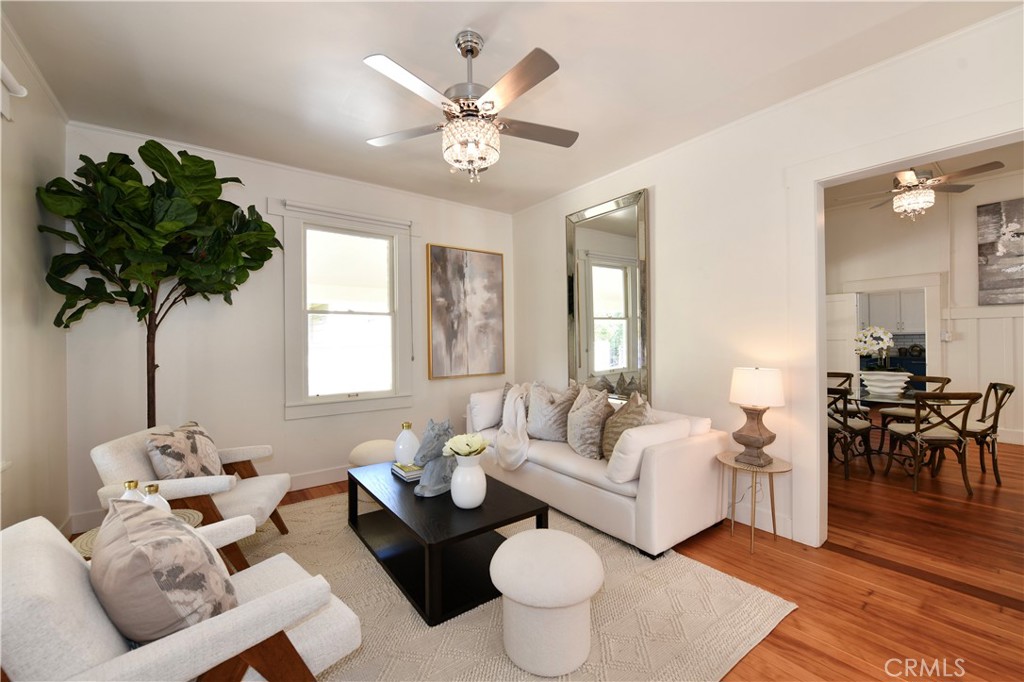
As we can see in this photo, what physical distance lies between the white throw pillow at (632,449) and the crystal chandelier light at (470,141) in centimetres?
179

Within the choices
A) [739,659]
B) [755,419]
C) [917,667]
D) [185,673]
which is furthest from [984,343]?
[185,673]

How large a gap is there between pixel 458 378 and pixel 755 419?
9.94 feet

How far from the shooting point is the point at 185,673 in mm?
1052

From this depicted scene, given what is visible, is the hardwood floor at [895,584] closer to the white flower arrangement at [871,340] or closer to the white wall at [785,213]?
the white wall at [785,213]

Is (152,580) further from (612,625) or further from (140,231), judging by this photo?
(140,231)

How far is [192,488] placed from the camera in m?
2.25

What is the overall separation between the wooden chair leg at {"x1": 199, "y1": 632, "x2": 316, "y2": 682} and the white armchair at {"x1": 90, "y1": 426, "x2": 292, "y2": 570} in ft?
4.04

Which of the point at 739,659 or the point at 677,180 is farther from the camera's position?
the point at 677,180

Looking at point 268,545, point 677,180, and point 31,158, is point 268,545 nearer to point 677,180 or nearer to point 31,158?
point 31,158

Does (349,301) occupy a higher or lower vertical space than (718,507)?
higher

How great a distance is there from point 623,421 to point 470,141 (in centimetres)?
207

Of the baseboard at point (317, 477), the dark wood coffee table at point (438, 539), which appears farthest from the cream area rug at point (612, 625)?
the baseboard at point (317, 477)

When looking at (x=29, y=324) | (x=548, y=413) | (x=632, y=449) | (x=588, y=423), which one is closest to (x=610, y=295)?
(x=548, y=413)

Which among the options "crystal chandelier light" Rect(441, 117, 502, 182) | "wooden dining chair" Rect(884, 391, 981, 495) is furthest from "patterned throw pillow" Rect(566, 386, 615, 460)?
"wooden dining chair" Rect(884, 391, 981, 495)
